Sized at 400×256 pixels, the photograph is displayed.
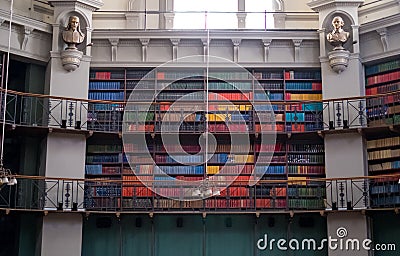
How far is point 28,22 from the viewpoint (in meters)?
9.27

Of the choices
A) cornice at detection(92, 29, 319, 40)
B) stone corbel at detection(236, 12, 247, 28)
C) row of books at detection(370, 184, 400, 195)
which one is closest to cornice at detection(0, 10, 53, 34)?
cornice at detection(92, 29, 319, 40)

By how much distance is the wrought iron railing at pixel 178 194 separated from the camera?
8906 millimetres

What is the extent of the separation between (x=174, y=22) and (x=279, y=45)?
6.00 ft

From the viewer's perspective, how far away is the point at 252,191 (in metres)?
9.21

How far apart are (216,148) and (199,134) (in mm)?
456

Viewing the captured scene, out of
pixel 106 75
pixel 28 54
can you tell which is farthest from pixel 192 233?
pixel 28 54

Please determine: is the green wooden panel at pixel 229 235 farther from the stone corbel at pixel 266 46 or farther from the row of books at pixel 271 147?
the stone corbel at pixel 266 46

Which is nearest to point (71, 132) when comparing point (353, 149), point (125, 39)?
point (125, 39)

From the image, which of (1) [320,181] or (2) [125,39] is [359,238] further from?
(2) [125,39]

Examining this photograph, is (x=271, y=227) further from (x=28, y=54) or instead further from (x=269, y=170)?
(x=28, y=54)

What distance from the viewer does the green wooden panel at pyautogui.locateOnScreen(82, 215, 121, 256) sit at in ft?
30.2

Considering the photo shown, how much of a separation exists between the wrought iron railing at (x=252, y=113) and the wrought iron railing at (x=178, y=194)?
834 mm

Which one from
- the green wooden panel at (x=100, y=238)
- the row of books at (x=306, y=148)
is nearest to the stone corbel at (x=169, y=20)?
the row of books at (x=306, y=148)

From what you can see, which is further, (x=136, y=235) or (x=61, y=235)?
(x=136, y=235)
